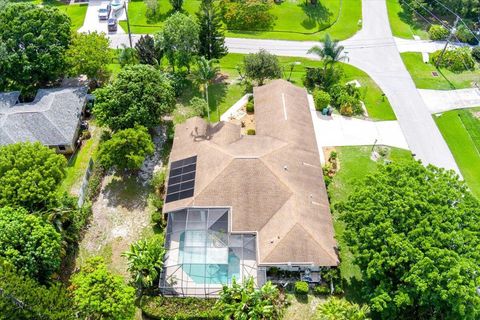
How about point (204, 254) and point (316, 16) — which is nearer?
point (204, 254)

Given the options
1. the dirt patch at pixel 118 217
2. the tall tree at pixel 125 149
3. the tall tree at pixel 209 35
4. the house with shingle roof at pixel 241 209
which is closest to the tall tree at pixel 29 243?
the dirt patch at pixel 118 217

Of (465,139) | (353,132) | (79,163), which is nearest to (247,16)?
(353,132)

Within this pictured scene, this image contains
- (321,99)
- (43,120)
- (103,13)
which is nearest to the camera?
(43,120)

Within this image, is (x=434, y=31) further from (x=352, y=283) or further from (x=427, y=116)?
(x=352, y=283)

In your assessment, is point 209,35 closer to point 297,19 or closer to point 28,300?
point 297,19

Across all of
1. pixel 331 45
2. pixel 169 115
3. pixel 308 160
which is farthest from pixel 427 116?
pixel 169 115

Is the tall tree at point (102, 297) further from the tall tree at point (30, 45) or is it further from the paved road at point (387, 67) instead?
the paved road at point (387, 67)

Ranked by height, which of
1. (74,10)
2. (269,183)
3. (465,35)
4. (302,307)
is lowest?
(302,307)
